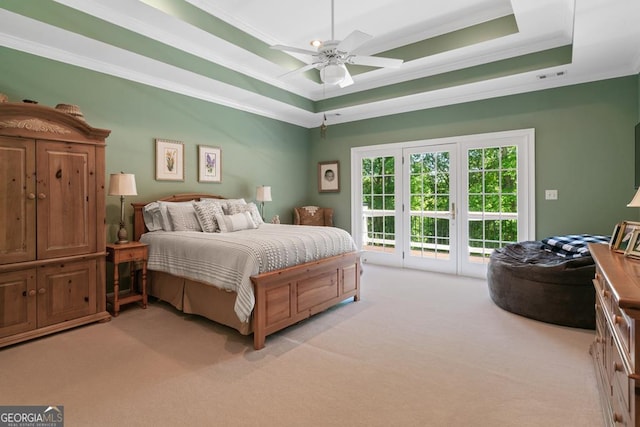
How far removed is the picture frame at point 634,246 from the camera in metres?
1.69

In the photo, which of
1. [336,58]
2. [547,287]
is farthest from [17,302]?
[547,287]

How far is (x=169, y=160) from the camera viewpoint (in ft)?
14.2

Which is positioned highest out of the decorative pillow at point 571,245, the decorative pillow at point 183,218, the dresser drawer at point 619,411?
the decorative pillow at point 183,218

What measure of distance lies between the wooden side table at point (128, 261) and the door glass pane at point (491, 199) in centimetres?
428

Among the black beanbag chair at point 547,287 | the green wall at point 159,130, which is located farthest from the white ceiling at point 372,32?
the black beanbag chair at point 547,287

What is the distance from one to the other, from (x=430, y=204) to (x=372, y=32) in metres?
2.62

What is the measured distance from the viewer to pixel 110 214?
12.5ft

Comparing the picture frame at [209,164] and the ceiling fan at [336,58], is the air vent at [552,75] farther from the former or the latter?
the picture frame at [209,164]

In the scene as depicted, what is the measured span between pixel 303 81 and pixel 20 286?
404 cm

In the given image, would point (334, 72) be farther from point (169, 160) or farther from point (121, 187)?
point (169, 160)

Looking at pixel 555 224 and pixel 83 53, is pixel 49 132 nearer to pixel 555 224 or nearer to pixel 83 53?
pixel 83 53

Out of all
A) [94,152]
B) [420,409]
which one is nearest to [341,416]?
[420,409]

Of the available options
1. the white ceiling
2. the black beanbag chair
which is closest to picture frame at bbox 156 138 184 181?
the white ceiling

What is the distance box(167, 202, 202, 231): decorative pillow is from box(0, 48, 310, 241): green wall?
52 cm
